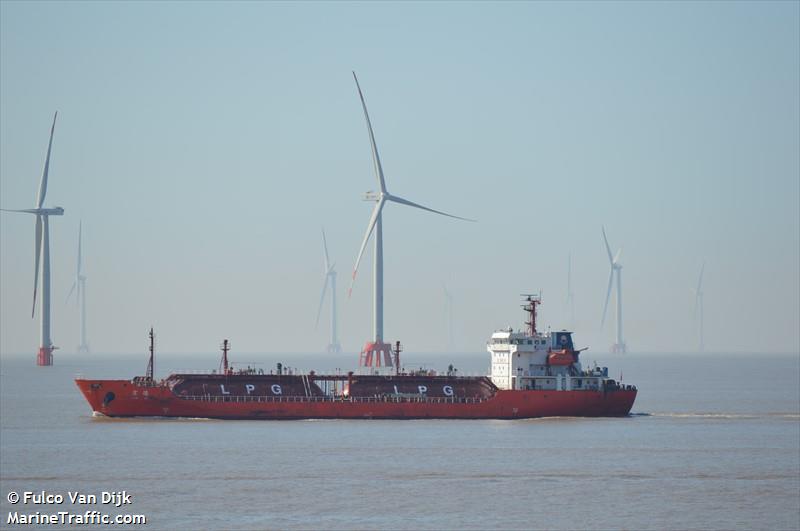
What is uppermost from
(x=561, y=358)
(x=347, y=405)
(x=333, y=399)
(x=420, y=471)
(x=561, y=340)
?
(x=561, y=340)

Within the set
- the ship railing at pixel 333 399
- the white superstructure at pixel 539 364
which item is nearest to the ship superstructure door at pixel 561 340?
the white superstructure at pixel 539 364

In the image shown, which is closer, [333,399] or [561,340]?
[333,399]

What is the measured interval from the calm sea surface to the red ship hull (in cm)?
141

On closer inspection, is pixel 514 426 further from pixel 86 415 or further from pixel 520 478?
pixel 86 415

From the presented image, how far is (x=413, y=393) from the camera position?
11725 centimetres

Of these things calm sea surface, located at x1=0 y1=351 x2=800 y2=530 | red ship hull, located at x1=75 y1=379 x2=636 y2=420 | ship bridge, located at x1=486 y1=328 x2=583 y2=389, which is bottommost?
calm sea surface, located at x1=0 y1=351 x2=800 y2=530

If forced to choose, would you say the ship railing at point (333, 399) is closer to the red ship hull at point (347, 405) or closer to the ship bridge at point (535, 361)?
the red ship hull at point (347, 405)

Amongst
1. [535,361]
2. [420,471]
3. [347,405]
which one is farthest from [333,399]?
[420,471]

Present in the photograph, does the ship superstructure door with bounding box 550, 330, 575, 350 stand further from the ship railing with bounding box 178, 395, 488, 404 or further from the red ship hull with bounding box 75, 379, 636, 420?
the ship railing with bounding box 178, 395, 488, 404

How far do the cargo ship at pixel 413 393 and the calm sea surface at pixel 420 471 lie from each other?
1.66 meters

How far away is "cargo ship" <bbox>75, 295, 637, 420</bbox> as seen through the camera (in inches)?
4427

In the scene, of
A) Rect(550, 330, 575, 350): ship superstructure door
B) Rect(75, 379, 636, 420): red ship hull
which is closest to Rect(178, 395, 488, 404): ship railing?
Rect(75, 379, 636, 420): red ship hull

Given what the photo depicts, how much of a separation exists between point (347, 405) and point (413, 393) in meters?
6.10

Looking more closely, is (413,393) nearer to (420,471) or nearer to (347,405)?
(347,405)
